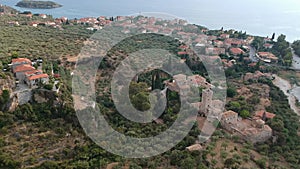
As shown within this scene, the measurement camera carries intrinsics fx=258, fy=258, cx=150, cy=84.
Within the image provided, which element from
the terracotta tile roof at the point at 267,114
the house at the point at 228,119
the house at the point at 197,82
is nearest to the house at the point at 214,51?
the house at the point at 197,82

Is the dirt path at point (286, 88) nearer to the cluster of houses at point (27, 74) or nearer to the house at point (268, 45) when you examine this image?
the house at point (268, 45)

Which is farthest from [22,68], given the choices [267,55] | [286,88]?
[267,55]

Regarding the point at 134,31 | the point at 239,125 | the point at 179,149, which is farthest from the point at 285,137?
the point at 134,31

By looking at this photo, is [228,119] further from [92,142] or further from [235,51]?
[235,51]

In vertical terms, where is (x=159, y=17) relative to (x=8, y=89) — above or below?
above


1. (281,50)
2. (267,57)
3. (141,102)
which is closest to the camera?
(141,102)

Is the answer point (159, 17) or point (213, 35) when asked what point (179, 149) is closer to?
point (213, 35)

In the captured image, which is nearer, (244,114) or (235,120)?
(235,120)
